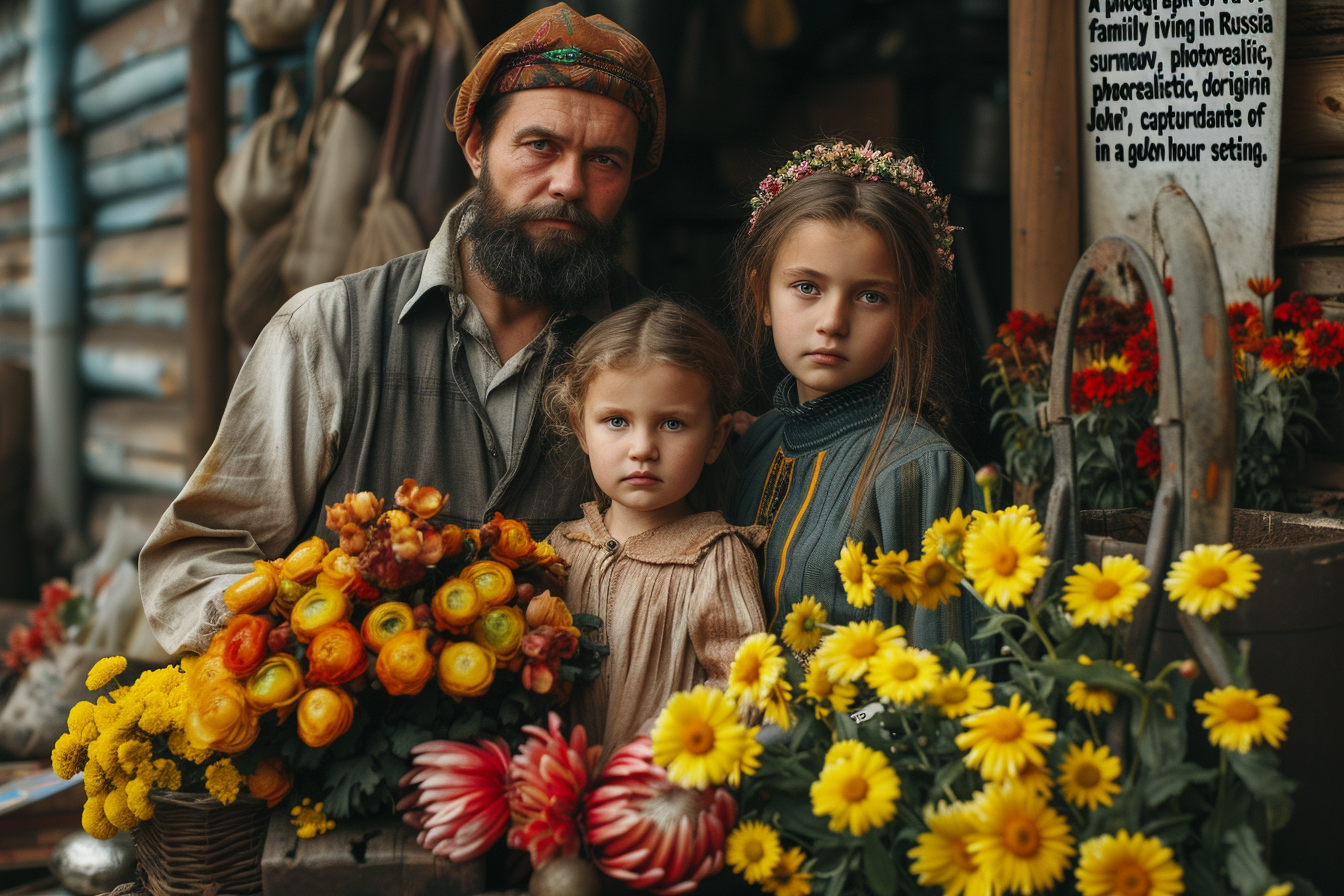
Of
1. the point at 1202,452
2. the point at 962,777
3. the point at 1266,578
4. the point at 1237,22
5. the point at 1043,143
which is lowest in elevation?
the point at 962,777

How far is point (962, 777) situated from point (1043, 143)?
2.12 metres

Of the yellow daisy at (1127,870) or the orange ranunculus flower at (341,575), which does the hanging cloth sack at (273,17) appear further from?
the yellow daisy at (1127,870)

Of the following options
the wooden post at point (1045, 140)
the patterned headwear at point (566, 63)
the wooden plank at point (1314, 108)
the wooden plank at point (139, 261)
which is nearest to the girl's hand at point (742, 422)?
the patterned headwear at point (566, 63)

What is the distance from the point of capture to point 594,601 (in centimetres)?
198

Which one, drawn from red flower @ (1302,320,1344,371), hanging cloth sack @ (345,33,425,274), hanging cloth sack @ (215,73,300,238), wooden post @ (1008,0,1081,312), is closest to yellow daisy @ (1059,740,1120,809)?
red flower @ (1302,320,1344,371)

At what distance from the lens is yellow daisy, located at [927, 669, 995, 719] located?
1339 mm

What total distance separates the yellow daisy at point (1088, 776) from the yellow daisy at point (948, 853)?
124 mm

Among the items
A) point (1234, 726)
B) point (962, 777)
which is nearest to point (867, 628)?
point (962, 777)

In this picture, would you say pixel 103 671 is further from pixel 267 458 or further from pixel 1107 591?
pixel 1107 591

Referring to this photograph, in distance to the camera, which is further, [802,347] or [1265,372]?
[1265,372]

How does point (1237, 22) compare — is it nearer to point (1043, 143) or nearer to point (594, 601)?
point (1043, 143)

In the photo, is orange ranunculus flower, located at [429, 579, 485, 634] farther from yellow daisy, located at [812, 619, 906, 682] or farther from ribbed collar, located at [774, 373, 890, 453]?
ribbed collar, located at [774, 373, 890, 453]

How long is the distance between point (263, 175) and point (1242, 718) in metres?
3.98

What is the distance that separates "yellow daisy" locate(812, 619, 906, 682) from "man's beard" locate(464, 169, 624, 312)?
116 centimetres
